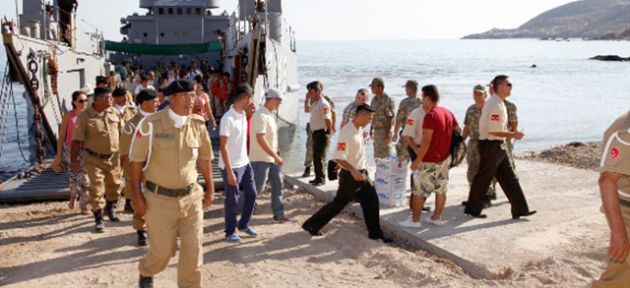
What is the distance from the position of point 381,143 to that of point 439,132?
2248 millimetres

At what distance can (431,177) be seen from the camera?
240 inches

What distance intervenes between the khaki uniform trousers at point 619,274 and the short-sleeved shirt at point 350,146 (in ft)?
9.16

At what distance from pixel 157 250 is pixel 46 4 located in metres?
10.8

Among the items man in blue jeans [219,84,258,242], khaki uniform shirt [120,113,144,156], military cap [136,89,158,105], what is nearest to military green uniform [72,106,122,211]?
khaki uniform shirt [120,113,144,156]

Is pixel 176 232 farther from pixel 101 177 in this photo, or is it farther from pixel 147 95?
pixel 101 177

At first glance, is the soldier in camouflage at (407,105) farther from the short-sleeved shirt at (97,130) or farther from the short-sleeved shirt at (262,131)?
the short-sleeved shirt at (97,130)

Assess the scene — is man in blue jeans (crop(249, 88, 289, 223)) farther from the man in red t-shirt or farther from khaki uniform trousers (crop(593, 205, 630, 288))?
khaki uniform trousers (crop(593, 205, 630, 288))

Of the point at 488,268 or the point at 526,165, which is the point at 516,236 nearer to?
the point at 488,268

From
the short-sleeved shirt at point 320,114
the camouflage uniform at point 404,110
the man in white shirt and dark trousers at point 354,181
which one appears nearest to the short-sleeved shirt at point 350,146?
the man in white shirt and dark trousers at point 354,181

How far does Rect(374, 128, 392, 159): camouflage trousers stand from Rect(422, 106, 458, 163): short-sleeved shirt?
2.01 meters

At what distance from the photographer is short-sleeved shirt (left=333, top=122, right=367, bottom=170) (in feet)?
19.0

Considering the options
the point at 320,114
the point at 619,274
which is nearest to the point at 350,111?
the point at 320,114

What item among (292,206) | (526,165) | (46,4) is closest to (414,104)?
(292,206)

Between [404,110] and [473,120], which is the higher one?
[404,110]
